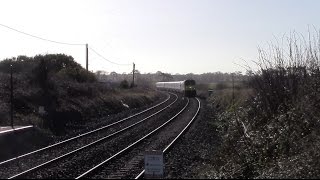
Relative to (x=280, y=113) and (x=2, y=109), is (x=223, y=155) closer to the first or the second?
(x=280, y=113)

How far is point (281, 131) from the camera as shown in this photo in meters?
13.6

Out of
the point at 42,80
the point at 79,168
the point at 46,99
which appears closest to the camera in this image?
the point at 79,168

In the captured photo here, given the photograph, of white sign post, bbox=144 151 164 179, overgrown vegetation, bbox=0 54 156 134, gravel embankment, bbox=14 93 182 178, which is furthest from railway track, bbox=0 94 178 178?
white sign post, bbox=144 151 164 179

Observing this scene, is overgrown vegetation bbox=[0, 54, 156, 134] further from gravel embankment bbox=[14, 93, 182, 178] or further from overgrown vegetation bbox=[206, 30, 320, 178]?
overgrown vegetation bbox=[206, 30, 320, 178]

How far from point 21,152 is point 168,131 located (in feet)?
29.7

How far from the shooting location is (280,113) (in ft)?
51.9

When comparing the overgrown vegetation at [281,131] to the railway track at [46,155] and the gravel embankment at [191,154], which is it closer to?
the gravel embankment at [191,154]

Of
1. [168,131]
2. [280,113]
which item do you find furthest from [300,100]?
[168,131]

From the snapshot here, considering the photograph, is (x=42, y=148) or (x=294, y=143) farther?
(x=42, y=148)

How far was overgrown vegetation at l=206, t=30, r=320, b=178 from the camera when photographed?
1074 centimetres

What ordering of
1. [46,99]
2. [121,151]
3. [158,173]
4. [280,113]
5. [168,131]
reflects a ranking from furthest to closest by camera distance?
[46,99] → [168,131] → [121,151] → [280,113] → [158,173]

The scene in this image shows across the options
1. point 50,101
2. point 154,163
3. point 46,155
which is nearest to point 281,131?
point 154,163

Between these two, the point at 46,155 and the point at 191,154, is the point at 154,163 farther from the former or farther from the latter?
the point at 46,155

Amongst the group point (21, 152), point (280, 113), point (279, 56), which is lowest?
point (21, 152)
